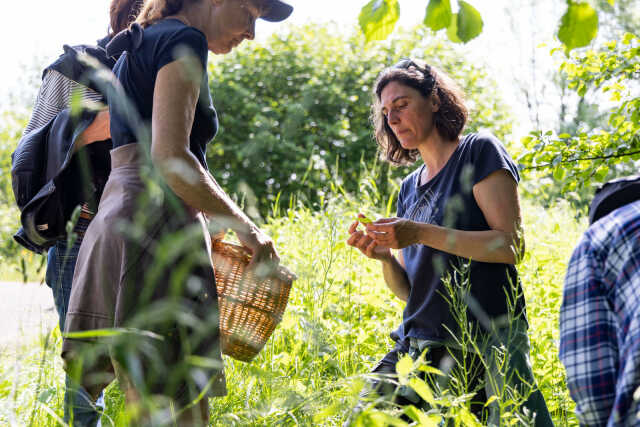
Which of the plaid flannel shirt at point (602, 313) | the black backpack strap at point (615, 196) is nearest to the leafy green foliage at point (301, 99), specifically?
the black backpack strap at point (615, 196)

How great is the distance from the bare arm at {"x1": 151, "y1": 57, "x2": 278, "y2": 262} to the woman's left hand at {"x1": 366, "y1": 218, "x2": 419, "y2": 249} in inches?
22.2

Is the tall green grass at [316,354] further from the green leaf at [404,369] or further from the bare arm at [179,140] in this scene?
the bare arm at [179,140]

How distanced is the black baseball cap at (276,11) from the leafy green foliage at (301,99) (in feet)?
16.2

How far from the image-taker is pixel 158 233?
161 centimetres

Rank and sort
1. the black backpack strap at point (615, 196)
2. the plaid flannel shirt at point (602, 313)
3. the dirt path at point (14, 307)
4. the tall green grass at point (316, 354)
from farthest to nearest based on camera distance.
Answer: the dirt path at point (14, 307) < the tall green grass at point (316, 354) < the black backpack strap at point (615, 196) < the plaid flannel shirt at point (602, 313)

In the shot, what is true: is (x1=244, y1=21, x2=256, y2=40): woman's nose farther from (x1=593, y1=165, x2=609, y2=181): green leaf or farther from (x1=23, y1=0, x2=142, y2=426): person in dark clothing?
(x1=593, y1=165, x2=609, y2=181): green leaf

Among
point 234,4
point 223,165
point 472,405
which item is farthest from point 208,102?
point 223,165

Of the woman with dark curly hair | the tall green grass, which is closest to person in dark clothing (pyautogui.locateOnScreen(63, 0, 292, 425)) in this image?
the tall green grass

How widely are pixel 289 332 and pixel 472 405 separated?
1.32 m

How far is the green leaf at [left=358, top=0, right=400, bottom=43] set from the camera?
1345mm

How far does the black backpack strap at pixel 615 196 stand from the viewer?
1.26m

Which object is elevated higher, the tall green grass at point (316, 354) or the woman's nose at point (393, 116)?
the woman's nose at point (393, 116)

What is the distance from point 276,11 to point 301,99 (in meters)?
5.38

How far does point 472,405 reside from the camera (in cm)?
207
